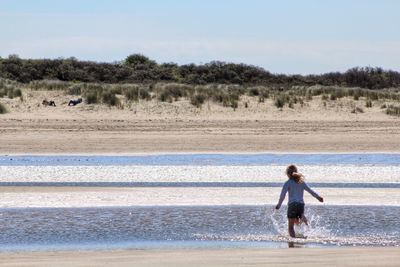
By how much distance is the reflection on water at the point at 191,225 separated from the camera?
11.6 m

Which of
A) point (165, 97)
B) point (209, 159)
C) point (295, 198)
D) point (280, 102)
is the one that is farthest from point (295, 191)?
point (165, 97)

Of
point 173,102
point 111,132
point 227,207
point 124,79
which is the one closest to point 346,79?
point 124,79

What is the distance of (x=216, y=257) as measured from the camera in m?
9.95

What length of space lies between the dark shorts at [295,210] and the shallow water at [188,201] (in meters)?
0.28

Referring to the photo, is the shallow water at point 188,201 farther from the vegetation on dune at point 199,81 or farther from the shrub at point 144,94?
the vegetation on dune at point 199,81

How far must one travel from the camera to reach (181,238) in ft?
38.4

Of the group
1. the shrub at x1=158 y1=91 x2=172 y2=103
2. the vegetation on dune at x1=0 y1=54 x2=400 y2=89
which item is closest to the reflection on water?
the shrub at x1=158 y1=91 x2=172 y2=103

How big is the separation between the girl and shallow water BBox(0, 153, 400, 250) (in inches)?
9.6

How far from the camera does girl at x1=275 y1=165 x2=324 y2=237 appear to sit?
12211 millimetres

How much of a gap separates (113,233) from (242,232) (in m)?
1.60

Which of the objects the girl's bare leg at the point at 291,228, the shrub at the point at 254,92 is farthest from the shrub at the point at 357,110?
the girl's bare leg at the point at 291,228

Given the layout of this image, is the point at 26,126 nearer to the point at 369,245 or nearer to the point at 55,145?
the point at 55,145

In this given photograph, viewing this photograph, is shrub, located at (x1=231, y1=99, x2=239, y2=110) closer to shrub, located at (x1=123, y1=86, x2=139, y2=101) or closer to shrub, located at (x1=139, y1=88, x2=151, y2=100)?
shrub, located at (x1=139, y1=88, x2=151, y2=100)

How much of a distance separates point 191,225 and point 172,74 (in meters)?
47.9
